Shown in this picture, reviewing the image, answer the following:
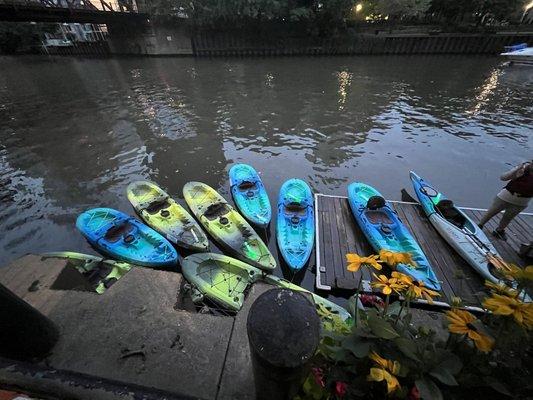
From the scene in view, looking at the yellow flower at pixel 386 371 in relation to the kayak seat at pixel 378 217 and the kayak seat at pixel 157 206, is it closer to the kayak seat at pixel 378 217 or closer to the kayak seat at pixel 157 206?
the kayak seat at pixel 378 217

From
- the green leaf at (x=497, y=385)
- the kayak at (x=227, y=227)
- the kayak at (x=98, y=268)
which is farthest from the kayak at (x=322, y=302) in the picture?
the green leaf at (x=497, y=385)

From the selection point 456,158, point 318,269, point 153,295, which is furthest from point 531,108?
point 153,295

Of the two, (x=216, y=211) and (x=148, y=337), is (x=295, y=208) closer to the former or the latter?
(x=216, y=211)

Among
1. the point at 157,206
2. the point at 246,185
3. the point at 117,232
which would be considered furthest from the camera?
the point at 246,185

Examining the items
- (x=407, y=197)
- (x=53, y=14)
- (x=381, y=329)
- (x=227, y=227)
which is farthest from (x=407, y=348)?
(x=53, y=14)

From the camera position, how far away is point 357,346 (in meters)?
1.82

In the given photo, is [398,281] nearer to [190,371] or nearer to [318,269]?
[190,371]

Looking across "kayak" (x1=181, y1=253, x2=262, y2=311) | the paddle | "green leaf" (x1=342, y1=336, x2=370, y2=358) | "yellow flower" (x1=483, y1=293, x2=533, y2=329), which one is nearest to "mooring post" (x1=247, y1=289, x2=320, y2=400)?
"green leaf" (x1=342, y1=336, x2=370, y2=358)

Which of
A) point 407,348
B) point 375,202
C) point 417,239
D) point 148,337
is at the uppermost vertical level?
point 407,348

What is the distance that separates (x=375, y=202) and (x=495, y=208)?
325 cm

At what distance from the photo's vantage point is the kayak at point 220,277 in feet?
20.9

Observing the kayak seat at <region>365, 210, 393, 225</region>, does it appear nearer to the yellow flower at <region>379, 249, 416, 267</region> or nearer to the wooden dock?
the wooden dock

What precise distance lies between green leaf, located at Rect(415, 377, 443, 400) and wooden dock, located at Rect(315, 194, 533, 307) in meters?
5.13

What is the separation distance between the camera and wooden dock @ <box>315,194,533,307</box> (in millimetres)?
6781
